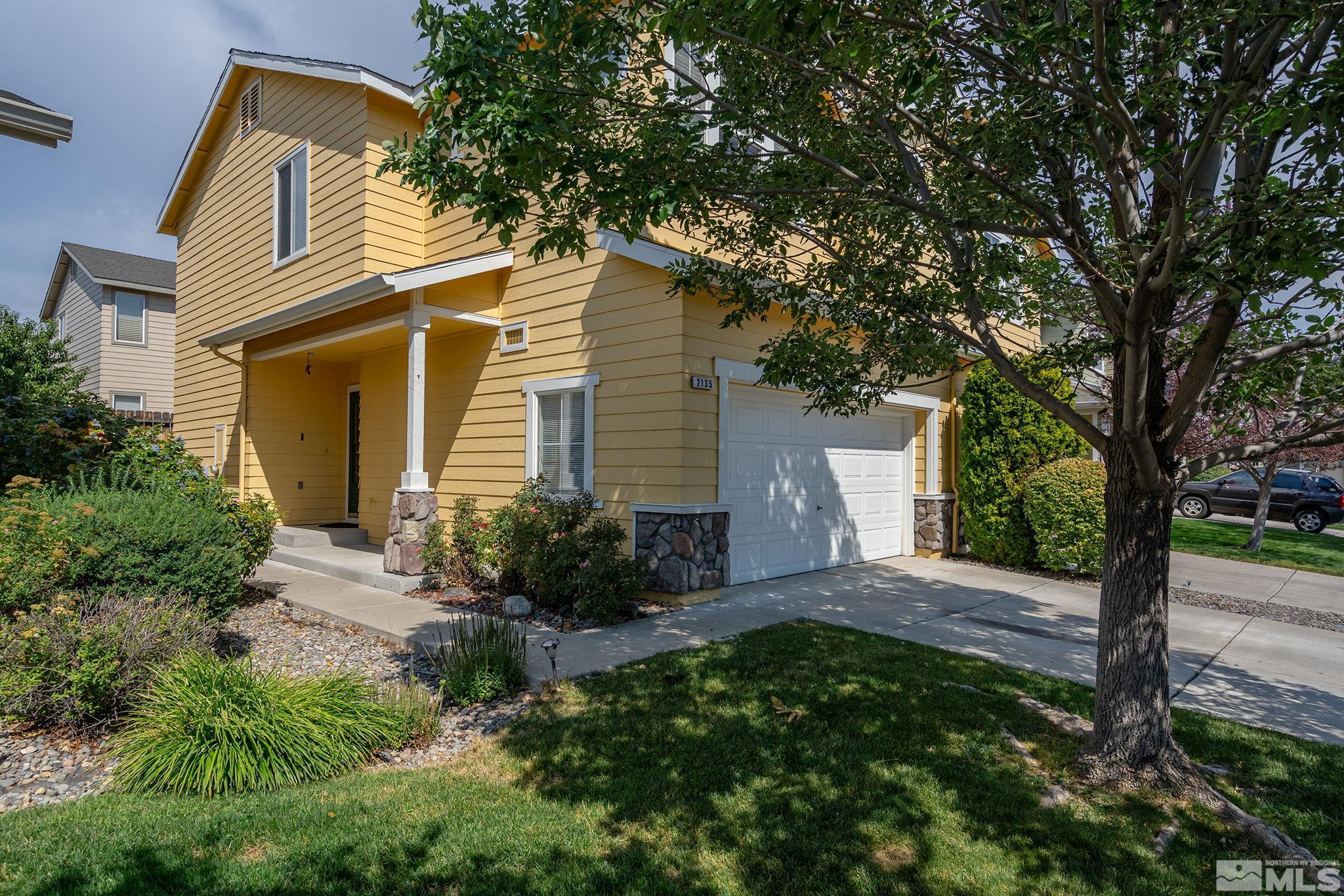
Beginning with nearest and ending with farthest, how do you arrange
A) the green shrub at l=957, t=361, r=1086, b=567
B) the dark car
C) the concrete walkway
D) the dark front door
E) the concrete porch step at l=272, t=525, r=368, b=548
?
the concrete walkway
the green shrub at l=957, t=361, r=1086, b=567
the concrete porch step at l=272, t=525, r=368, b=548
the dark front door
the dark car

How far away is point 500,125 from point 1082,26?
293cm

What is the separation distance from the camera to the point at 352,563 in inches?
374

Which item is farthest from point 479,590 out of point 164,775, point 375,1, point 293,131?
point 293,131

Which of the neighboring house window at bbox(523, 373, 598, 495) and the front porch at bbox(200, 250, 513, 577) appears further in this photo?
the front porch at bbox(200, 250, 513, 577)

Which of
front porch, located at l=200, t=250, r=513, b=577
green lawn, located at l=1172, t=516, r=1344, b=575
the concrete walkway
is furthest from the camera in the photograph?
green lawn, located at l=1172, t=516, r=1344, b=575

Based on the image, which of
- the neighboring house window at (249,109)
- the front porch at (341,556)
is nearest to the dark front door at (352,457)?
the front porch at (341,556)

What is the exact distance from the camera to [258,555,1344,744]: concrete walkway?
5.20 metres

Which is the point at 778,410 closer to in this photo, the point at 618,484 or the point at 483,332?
the point at 618,484

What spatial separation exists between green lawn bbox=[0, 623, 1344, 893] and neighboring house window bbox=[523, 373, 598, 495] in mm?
4305

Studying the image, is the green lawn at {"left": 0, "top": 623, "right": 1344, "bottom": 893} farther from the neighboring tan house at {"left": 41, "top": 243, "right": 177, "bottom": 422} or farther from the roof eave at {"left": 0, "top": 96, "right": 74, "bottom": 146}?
the neighboring tan house at {"left": 41, "top": 243, "right": 177, "bottom": 422}

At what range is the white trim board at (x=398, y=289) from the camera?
838cm

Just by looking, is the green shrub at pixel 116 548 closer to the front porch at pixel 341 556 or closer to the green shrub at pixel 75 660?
the green shrub at pixel 75 660

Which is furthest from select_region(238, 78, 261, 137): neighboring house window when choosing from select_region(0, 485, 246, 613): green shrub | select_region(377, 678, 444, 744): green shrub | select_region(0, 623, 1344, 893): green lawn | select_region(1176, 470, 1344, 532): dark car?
select_region(1176, 470, 1344, 532): dark car

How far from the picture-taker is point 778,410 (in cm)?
884
